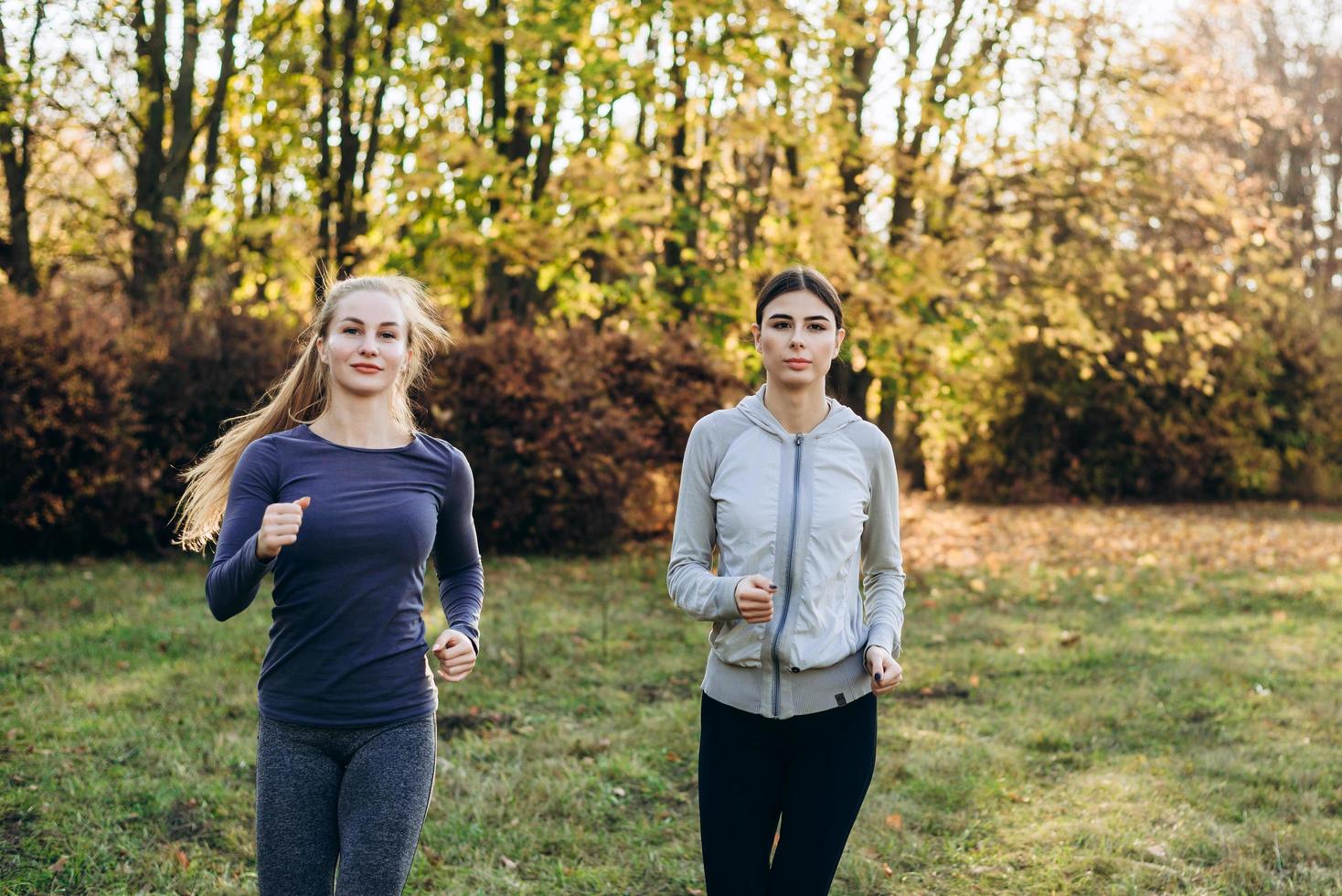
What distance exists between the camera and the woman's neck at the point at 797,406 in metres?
2.90

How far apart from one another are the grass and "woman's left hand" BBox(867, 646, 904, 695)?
1.95 meters

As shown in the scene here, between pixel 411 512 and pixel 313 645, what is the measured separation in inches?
14.6

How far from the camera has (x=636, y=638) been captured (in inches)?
317

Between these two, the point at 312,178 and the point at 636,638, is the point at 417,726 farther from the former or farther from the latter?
the point at 312,178

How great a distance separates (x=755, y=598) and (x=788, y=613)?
22 cm

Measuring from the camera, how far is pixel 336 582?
2594mm

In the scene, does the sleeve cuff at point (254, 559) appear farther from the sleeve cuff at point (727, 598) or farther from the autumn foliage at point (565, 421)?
the autumn foliage at point (565, 421)

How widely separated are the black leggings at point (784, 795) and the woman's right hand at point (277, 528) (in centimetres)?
114

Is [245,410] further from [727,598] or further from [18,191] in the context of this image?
[727,598]


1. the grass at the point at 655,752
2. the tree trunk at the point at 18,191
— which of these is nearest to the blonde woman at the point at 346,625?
the grass at the point at 655,752

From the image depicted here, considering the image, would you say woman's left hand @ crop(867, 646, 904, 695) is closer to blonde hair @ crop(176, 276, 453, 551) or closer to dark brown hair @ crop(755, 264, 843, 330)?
dark brown hair @ crop(755, 264, 843, 330)

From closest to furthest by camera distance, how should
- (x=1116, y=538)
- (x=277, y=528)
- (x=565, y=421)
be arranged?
1. (x=277, y=528)
2. (x=565, y=421)
3. (x=1116, y=538)

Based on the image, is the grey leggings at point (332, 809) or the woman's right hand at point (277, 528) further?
the grey leggings at point (332, 809)

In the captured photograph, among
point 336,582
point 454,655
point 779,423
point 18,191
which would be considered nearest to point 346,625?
point 336,582
